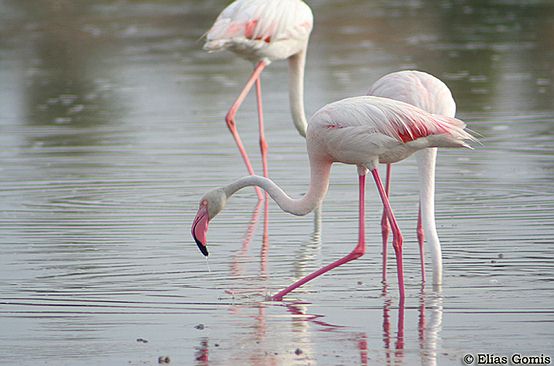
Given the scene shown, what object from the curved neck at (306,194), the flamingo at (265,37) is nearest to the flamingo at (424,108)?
the curved neck at (306,194)

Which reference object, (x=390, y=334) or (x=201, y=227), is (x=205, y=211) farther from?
(x=390, y=334)

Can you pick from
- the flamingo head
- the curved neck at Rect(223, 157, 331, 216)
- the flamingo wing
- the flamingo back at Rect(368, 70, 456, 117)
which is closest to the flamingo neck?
the flamingo back at Rect(368, 70, 456, 117)

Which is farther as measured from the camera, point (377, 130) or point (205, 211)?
point (205, 211)

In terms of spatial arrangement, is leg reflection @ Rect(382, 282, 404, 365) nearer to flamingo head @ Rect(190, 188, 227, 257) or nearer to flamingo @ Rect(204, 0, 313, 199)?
flamingo head @ Rect(190, 188, 227, 257)

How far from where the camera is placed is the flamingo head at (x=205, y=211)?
7.69 metres

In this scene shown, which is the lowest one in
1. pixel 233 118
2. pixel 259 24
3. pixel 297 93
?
pixel 233 118

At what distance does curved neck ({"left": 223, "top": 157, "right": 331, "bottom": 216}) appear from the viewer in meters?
7.72

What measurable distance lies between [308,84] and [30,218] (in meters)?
7.82

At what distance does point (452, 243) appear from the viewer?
8719 millimetres

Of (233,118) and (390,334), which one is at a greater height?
(233,118)

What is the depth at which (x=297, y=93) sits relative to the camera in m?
11.7

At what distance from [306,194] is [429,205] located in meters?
0.74

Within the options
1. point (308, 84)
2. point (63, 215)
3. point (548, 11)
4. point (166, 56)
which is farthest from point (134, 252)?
point (548, 11)

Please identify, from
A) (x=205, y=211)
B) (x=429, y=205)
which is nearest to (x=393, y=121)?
(x=429, y=205)
